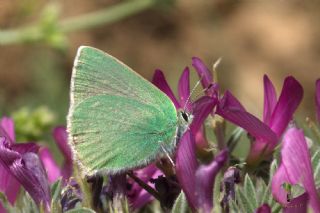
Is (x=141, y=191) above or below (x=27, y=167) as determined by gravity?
below

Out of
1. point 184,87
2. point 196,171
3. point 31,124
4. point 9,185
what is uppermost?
point 184,87

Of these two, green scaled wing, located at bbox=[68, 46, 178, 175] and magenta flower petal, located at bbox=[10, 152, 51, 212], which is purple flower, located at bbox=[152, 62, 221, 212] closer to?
green scaled wing, located at bbox=[68, 46, 178, 175]

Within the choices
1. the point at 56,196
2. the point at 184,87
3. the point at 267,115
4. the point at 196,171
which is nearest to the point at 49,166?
the point at 56,196

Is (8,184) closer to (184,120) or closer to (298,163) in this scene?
(184,120)

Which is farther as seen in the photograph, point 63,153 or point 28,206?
point 63,153

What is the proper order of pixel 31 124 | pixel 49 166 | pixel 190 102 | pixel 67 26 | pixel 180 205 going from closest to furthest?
pixel 180 205, pixel 190 102, pixel 49 166, pixel 31 124, pixel 67 26

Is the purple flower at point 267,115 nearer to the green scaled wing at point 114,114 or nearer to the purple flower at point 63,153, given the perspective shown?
the green scaled wing at point 114,114

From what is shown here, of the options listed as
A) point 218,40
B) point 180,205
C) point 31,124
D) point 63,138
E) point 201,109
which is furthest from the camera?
point 218,40
